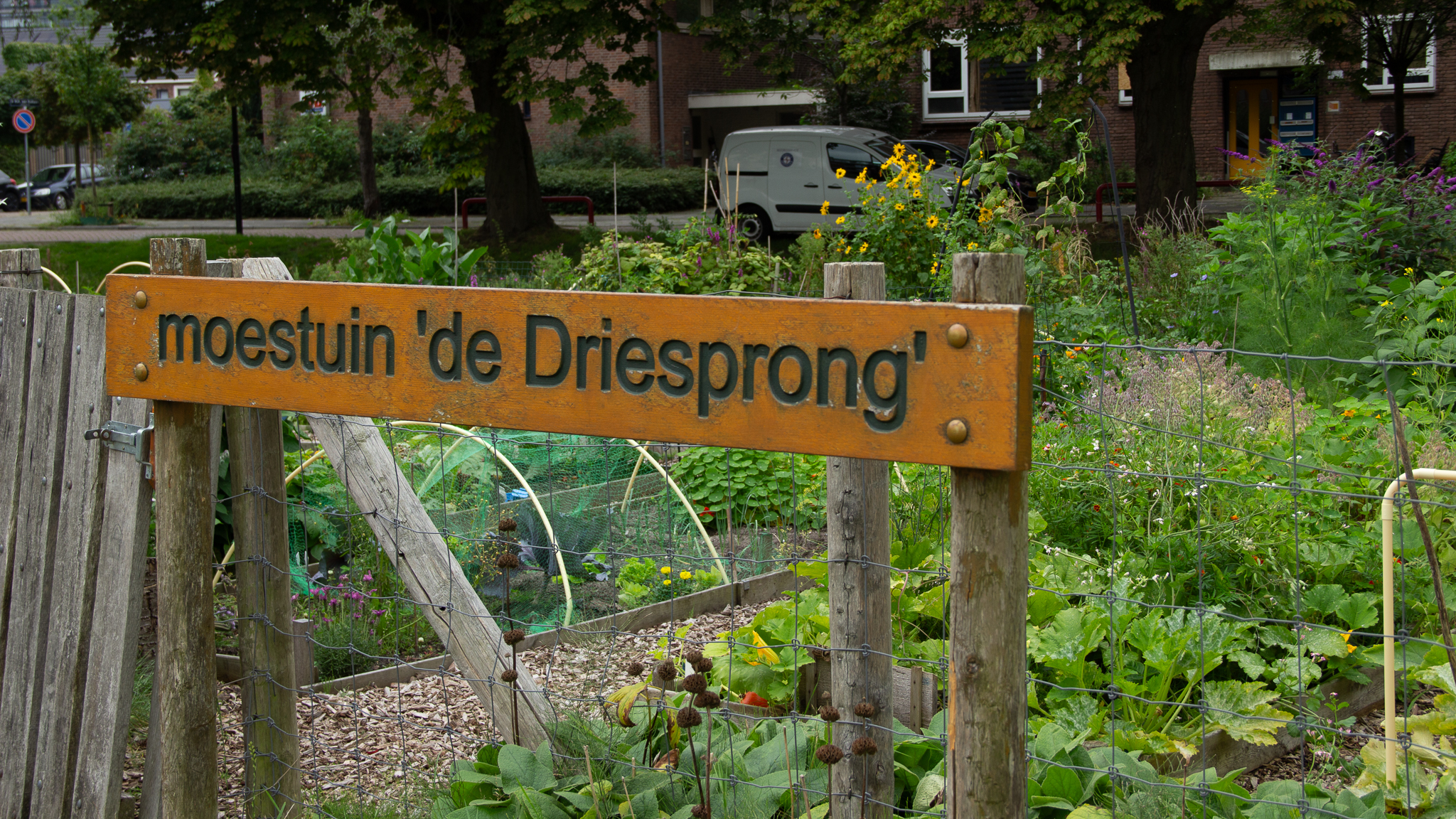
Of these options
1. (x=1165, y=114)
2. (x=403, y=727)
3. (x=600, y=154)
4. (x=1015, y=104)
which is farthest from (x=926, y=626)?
(x=600, y=154)

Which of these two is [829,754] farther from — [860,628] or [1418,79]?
[1418,79]

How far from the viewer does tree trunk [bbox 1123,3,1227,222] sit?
13.9 meters

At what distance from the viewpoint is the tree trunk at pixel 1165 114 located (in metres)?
13.9

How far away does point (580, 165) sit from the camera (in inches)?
1174

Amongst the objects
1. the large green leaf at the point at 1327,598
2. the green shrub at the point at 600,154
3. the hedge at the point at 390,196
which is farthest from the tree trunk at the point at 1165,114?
the green shrub at the point at 600,154

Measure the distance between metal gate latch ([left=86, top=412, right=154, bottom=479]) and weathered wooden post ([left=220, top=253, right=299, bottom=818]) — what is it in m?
0.28

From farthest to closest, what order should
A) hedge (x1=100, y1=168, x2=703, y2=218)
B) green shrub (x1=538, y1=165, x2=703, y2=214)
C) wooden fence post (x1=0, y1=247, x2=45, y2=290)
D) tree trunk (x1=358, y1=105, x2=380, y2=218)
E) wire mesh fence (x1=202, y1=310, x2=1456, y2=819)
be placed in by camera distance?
hedge (x1=100, y1=168, x2=703, y2=218) → green shrub (x1=538, y1=165, x2=703, y2=214) → tree trunk (x1=358, y1=105, x2=380, y2=218) → wooden fence post (x1=0, y1=247, x2=45, y2=290) → wire mesh fence (x1=202, y1=310, x2=1456, y2=819)

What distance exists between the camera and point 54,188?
108 feet

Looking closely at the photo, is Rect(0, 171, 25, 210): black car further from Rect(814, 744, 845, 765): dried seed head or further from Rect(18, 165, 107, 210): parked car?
Rect(814, 744, 845, 765): dried seed head

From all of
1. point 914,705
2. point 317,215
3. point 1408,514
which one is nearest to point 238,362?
point 914,705

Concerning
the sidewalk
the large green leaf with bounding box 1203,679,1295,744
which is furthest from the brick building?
the large green leaf with bounding box 1203,679,1295,744

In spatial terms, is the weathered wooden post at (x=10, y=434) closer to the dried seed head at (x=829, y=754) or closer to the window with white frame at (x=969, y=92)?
the dried seed head at (x=829, y=754)

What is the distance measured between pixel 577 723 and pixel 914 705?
3.23 ft

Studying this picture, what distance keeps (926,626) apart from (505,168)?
579 inches
